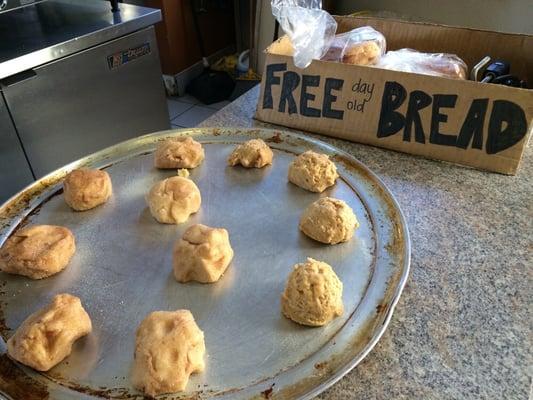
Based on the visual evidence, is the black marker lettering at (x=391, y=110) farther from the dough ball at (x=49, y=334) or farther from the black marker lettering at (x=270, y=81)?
the dough ball at (x=49, y=334)

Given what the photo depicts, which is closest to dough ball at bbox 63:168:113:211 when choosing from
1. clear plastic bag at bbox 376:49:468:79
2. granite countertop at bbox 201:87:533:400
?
granite countertop at bbox 201:87:533:400

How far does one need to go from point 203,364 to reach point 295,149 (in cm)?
61

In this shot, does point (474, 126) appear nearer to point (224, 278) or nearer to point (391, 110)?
point (391, 110)

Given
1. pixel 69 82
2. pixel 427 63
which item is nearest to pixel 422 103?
pixel 427 63

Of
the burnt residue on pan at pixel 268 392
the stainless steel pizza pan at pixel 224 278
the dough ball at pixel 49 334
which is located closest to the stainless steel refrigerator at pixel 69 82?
the stainless steel pizza pan at pixel 224 278

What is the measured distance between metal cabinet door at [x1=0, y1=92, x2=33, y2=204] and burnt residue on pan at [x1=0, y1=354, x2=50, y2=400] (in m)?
1.11

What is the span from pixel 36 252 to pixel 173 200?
0.88ft

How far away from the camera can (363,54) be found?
1.12 meters

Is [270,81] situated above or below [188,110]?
above

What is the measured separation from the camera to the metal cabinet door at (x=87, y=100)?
1616 mm

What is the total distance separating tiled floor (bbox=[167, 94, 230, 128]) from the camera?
10.3 feet

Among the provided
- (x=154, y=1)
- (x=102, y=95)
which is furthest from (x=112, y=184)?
(x=154, y=1)

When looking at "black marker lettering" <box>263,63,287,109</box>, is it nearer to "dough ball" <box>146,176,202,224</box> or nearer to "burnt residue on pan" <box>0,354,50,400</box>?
"dough ball" <box>146,176,202,224</box>

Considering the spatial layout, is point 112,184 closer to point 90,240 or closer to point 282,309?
point 90,240
